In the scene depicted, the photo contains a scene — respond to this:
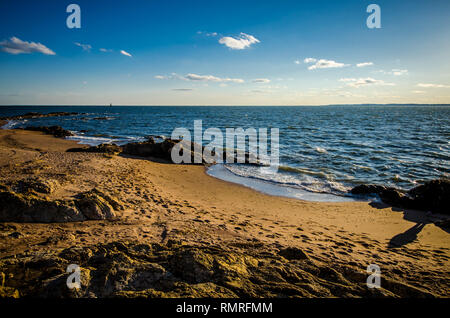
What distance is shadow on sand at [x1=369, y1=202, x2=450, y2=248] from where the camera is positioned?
672 centimetres

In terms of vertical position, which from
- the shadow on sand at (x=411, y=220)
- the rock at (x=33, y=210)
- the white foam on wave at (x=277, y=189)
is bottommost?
the shadow on sand at (x=411, y=220)

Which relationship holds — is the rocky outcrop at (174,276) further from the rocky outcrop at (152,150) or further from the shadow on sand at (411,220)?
the rocky outcrop at (152,150)

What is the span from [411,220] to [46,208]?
1228 cm

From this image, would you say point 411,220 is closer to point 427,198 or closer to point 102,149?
point 427,198

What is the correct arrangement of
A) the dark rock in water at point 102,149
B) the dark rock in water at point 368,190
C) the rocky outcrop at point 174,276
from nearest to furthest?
the rocky outcrop at point 174,276
the dark rock in water at point 368,190
the dark rock in water at point 102,149

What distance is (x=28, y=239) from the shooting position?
4523 mm

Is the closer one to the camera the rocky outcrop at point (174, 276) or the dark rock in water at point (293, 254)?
the rocky outcrop at point (174, 276)

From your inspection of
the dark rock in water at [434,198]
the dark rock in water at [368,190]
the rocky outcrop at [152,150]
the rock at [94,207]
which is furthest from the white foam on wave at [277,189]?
the rock at [94,207]

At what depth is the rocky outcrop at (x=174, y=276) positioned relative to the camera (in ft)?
9.74

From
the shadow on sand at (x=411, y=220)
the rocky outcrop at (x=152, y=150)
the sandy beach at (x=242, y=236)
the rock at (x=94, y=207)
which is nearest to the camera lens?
the sandy beach at (x=242, y=236)

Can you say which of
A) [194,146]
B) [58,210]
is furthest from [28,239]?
[194,146]

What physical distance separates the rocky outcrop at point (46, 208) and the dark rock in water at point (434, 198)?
1244 cm

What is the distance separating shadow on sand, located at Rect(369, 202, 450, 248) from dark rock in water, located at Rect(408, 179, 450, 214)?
20.5 inches

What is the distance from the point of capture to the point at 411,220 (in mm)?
8453
